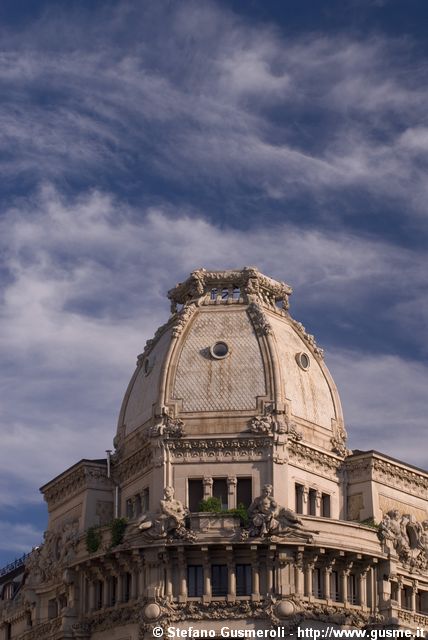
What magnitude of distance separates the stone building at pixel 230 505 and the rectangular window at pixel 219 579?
0.31 feet

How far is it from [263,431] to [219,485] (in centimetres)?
406

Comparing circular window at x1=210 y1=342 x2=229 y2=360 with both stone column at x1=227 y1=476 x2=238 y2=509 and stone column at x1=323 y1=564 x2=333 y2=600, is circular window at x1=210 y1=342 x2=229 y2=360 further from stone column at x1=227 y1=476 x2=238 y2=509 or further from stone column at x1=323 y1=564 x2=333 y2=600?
stone column at x1=323 y1=564 x2=333 y2=600

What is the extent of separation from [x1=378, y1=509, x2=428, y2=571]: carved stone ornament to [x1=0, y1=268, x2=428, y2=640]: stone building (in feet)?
0.41

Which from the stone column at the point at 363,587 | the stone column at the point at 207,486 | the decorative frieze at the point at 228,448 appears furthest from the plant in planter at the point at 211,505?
the stone column at the point at 363,587

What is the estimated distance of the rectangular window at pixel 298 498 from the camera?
94938 mm

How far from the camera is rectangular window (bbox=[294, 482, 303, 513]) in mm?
94938

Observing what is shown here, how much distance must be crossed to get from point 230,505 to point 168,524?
176 inches

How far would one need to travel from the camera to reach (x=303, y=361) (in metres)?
99.8

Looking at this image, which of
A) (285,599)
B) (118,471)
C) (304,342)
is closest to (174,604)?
(285,599)

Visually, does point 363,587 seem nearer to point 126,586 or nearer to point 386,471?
point 386,471

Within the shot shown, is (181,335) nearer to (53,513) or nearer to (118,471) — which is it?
(118,471)

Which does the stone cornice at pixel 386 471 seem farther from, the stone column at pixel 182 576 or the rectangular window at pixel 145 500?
the stone column at pixel 182 576

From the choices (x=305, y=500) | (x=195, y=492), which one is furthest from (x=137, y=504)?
(x=305, y=500)

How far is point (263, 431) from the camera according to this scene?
93938mm
